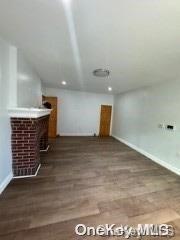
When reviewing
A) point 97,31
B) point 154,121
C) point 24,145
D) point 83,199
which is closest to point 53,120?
point 24,145

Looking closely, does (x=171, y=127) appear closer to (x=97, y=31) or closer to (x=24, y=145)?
(x=97, y=31)

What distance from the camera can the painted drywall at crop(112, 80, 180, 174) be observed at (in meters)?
3.61

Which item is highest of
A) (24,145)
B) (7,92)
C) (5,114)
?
(7,92)

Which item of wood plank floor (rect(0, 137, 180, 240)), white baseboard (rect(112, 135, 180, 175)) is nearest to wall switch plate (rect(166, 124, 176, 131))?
white baseboard (rect(112, 135, 180, 175))

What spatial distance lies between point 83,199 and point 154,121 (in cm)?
337

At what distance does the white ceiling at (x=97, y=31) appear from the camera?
4.41 ft

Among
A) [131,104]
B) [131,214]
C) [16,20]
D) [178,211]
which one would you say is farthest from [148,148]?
[16,20]

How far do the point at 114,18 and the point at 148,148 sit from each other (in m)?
4.12

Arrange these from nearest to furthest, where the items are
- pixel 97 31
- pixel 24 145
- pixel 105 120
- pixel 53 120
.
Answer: pixel 97 31 → pixel 24 145 → pixel 53 120 → pixel 105 120

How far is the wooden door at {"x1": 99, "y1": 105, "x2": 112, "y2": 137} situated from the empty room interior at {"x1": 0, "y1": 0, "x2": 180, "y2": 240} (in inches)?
129

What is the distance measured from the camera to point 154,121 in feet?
14.4

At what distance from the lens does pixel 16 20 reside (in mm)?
1660

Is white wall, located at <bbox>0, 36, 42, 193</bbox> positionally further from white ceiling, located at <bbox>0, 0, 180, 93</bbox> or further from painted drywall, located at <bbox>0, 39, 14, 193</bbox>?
white ceiling, located at <bbox>0, 0, 180, 93</bbox>

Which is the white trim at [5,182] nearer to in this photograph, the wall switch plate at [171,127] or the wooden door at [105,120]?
the wall switch plate at [171,127]
